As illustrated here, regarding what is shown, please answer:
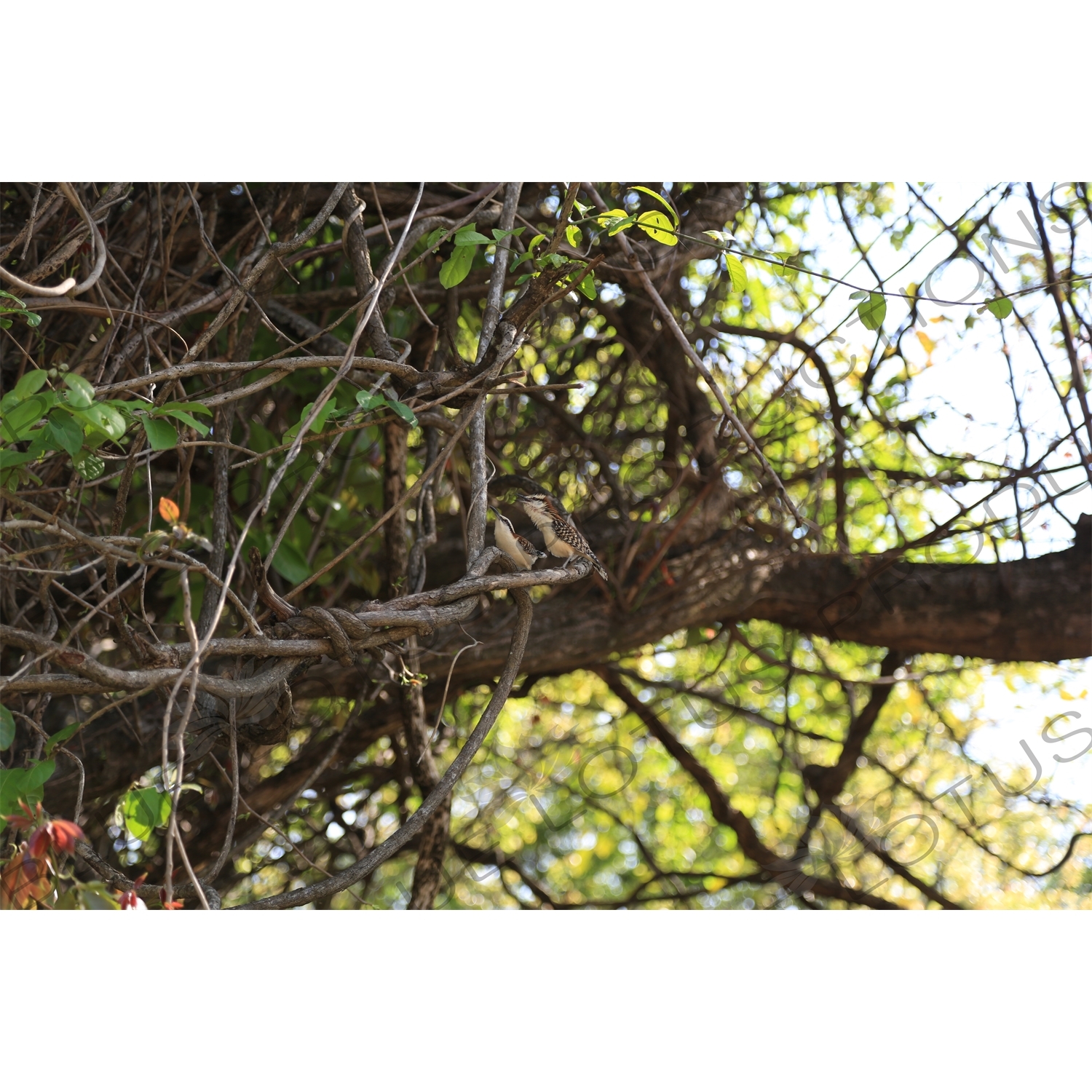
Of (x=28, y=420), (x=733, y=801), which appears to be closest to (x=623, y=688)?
(x=733, y=801)

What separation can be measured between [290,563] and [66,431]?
110cm

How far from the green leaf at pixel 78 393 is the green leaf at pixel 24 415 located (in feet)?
0.15

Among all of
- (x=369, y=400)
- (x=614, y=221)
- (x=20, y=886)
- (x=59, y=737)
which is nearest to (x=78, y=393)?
(x=369, y=400)

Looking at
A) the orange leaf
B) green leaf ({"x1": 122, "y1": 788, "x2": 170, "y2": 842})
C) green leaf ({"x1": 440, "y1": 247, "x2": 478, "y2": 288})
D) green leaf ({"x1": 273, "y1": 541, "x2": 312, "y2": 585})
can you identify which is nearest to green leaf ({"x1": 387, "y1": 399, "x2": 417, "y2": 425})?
green leaf ({"x1": 440, "y1": 247, "x2": 478, "y2": 288})

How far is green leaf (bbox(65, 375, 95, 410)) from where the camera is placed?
55.1 inches

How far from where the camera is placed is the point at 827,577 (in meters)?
3.27

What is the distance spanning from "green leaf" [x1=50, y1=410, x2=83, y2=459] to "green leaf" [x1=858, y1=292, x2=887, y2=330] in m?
1.23

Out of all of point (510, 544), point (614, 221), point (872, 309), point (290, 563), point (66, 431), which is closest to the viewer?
point (66, 431)

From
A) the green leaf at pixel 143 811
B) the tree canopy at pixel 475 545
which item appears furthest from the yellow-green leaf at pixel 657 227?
the green leaf at pixel 143 811

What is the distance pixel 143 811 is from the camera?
4.73ft

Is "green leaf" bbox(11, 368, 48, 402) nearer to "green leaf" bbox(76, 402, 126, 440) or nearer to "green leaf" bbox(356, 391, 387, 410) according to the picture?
"green leaf" bbox(76, 402, 126, 440)

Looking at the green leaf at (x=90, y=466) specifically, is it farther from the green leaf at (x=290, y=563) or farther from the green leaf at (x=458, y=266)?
the green leaf at (x=290, y=563)

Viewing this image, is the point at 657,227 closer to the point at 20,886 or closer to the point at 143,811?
the point at 143,811

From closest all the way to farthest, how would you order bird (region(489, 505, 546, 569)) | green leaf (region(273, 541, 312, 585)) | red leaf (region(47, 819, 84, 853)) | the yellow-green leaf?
1. red leaf (region(47, 819, 84, 853))
2. the yellow-green leaf
3. bird (region(489, 505, 546, 569))
4. green leaf (region(273, 541, 312, 585))
